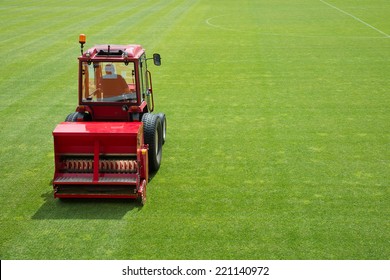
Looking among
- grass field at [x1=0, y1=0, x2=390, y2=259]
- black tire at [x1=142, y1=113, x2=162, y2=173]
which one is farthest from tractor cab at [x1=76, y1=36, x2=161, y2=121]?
grass field at [x1=0, y1=0, x2=390, y2=259]

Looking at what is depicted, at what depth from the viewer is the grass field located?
29.1 feet

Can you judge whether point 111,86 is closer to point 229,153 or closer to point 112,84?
point 112,84

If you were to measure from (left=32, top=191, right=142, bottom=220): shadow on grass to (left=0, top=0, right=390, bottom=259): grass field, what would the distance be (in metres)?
0.03

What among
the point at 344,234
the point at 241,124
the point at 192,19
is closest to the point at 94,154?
the point at 344,234

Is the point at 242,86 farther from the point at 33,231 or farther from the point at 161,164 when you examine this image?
the point at 33,231

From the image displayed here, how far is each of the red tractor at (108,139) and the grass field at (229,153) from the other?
349 millimetres

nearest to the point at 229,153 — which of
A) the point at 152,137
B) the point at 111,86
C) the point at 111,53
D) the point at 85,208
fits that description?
the point at 152,137

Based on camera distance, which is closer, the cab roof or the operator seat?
the cab roof

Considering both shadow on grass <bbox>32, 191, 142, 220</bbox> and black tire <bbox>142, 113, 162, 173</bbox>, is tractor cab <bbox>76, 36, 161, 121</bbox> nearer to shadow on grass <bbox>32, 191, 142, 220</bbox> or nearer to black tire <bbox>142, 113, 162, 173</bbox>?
black tire <bbox>142, 113, 162, 173</bbox>

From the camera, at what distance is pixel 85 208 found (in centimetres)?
997

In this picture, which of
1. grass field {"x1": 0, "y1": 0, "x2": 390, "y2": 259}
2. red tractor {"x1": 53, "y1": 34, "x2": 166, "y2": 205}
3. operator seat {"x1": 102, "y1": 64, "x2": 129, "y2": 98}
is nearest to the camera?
grass field {"x1": 0, "y1": 0, "x2": 390, "y2": 259}

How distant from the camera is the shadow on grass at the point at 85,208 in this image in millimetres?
9695

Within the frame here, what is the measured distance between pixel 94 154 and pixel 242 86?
921cm

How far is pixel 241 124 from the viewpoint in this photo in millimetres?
14695
